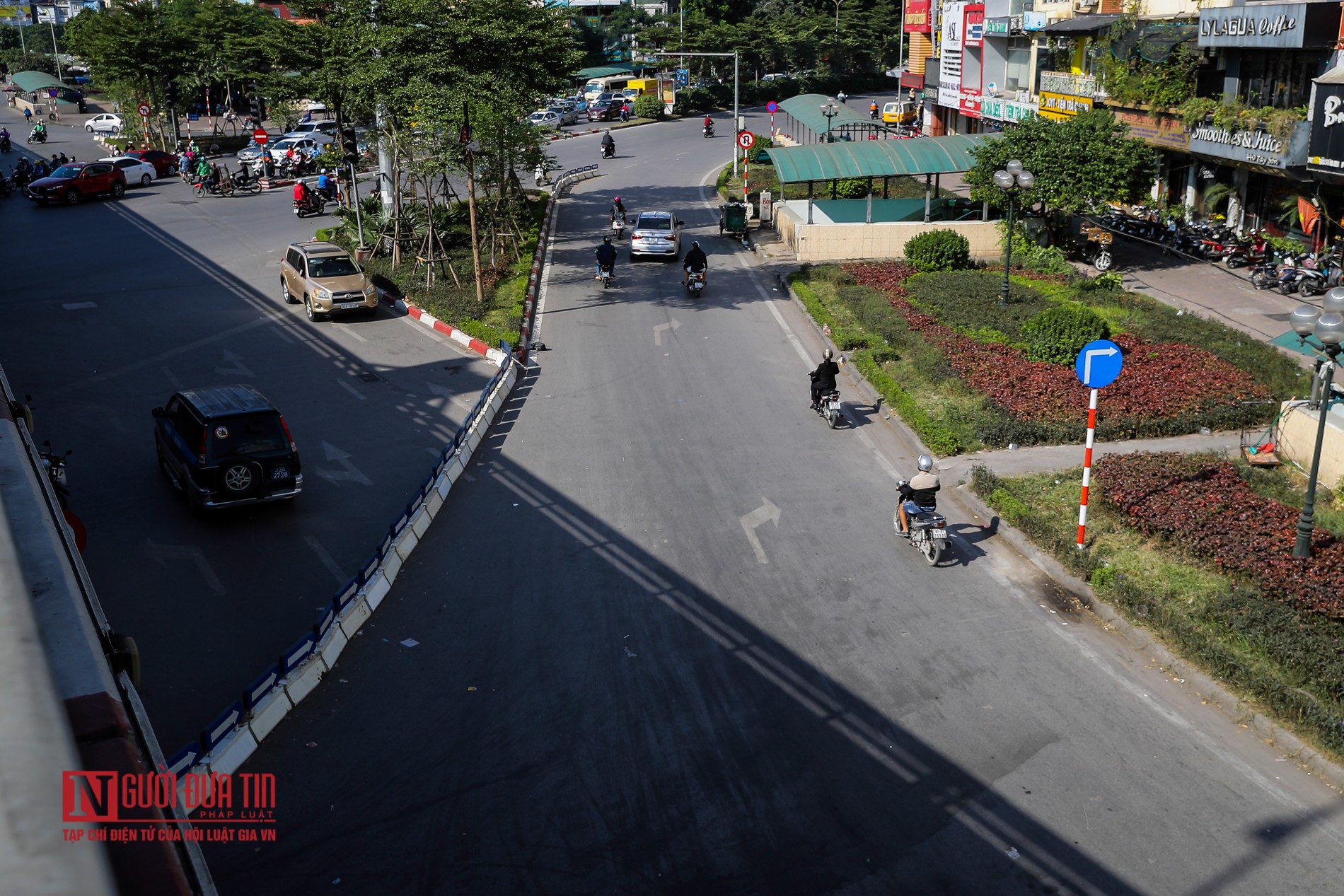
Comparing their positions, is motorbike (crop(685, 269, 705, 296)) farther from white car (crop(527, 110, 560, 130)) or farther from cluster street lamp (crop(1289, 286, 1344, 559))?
white car (crop(527, 110, 560, 130))

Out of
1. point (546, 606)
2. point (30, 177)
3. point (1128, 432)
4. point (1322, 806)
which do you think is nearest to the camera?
point (1322, 806)

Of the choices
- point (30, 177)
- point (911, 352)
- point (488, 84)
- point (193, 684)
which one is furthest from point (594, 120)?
point (193, 684)

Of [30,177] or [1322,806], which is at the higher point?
[30,177]

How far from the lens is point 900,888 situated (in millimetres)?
8469

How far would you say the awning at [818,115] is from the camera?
1795 inches

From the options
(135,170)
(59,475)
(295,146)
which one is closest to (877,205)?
(59,475)

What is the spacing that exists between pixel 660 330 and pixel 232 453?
42.7ft

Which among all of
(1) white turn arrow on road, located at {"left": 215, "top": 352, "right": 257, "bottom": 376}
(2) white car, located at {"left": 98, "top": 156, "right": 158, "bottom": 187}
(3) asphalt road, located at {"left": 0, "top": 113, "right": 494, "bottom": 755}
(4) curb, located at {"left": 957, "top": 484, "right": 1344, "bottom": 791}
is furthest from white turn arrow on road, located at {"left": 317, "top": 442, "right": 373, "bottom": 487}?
(2) white car, located at {"left": 98, "top": 156, "right": 158, "bottom": 187}

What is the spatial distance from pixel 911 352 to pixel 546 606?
12.1 metres

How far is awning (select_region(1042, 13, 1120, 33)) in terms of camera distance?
3781cm

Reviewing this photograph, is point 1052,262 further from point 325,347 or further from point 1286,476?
point 325,347

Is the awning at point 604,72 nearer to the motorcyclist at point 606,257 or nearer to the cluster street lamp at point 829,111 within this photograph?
the cluster street lamp at point 829,111

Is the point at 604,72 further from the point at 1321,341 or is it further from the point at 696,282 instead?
the point at 1321,341

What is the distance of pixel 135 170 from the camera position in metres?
48.4
